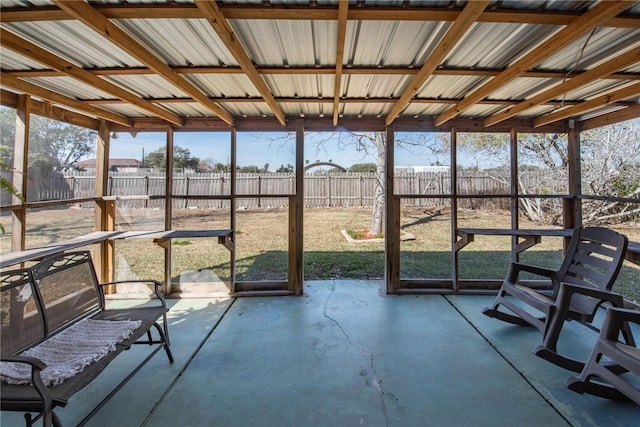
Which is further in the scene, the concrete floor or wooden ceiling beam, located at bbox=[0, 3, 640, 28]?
the concrete floor

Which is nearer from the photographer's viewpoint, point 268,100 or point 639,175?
point 268,100

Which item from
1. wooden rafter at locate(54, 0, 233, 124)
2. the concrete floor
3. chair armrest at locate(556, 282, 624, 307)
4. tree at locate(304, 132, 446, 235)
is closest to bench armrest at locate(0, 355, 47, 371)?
the concrete floor

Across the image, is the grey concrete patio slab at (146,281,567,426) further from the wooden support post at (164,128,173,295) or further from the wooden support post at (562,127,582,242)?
the wooden support post at (562,127,582,242)

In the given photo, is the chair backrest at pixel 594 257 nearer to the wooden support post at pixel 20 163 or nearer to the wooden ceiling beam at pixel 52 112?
the wooden support post at pixel 20 163

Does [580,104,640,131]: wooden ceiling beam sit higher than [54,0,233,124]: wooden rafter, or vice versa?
[580,104,640,131]: wooden ceiling beam

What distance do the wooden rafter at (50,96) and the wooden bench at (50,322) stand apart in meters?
1.54

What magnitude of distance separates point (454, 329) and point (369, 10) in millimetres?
2950

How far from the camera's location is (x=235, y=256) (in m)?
4.17

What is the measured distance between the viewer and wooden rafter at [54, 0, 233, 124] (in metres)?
1.59

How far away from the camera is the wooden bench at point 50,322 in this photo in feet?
4.73

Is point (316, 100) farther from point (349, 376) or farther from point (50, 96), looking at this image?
point (349, 376)

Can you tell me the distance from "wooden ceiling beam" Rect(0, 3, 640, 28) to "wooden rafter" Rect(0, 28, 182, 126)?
0.23m

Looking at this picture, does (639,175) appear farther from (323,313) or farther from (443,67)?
(323,313)

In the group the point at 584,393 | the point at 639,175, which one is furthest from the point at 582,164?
the point at 584,393
